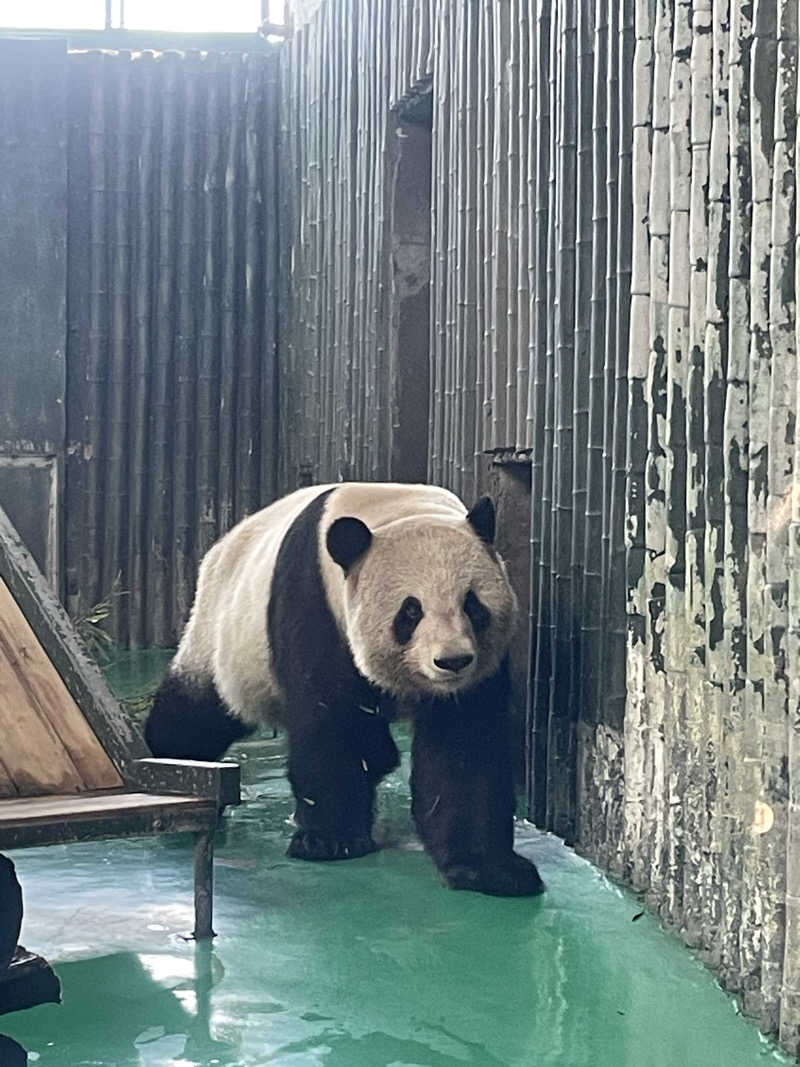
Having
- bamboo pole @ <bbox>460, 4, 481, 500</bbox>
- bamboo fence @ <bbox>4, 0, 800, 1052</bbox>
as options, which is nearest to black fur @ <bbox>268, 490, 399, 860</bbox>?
bamboo fence @ <bbox>4, 0, 800, 1052</bbox>

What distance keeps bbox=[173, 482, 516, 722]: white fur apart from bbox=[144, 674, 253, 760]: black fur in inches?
5.7

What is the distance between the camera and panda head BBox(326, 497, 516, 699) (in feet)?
15.4

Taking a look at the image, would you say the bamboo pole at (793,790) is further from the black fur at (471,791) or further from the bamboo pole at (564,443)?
the bamboo pole at (564,443)

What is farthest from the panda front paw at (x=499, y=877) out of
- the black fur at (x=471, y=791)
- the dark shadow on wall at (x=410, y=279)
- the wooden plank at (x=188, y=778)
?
the dark shadow on wall at (x=410, y=279)

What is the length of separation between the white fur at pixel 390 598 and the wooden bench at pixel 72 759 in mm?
866

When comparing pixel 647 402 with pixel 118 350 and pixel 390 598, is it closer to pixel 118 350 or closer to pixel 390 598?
pixel 390 598

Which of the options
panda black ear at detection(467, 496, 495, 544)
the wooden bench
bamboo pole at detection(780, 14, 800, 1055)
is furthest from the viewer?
panda black ear at detection(467, 496, 495, 544)

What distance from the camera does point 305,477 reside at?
9.52 m

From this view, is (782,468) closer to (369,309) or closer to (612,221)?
(612,221)

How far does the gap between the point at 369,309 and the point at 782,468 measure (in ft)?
16.4

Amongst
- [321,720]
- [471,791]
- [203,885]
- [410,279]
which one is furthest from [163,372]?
[203,885]

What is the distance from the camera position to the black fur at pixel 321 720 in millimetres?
4945

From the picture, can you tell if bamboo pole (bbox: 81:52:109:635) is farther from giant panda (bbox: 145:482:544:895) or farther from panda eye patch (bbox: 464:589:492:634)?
panda eye patch (bbox: 464:589:492:634)

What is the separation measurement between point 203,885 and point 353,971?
0.43m
